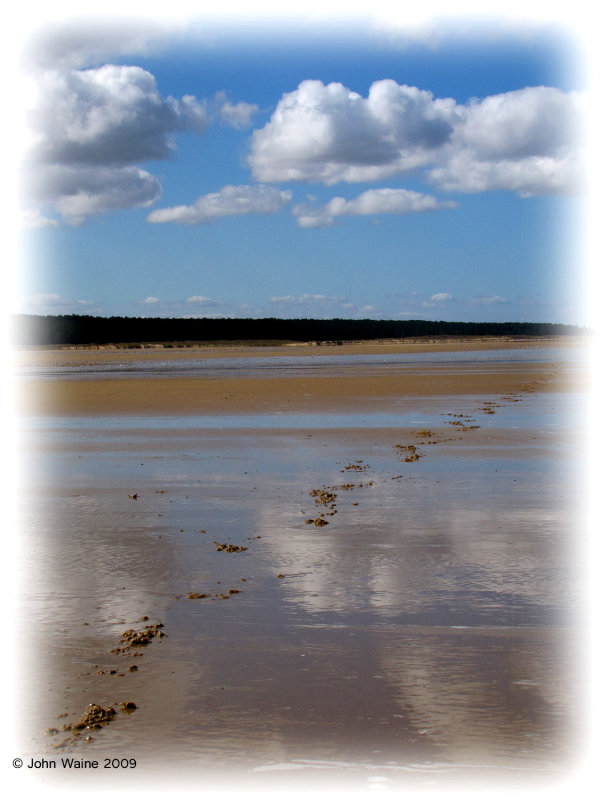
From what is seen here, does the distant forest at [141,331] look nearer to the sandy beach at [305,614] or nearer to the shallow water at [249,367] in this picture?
Answer: the shallow water at [249,367]

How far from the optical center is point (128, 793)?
15.6 feet

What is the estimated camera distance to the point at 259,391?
33.7 m

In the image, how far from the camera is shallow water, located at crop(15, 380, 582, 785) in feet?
17.0

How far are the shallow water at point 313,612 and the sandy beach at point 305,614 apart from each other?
0.02 m

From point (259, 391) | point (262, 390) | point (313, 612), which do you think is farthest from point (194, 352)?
point (313, 612)

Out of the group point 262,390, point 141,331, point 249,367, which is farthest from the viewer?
point 141,331

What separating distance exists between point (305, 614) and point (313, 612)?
8 centimetres

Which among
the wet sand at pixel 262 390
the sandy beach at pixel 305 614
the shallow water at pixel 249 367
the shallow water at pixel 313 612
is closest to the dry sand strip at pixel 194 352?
the shallow water at pixel 249 367

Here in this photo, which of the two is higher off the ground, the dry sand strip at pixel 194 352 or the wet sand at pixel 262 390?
the dry sand strip at pixel 194 352

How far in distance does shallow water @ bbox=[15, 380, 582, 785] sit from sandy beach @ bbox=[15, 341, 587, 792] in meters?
0.02

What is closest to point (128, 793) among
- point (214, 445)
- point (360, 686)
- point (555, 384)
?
point (360, 686)

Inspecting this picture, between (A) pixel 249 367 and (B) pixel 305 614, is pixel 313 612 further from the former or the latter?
(A) pixel 249 367

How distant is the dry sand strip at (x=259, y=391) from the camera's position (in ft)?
90.5

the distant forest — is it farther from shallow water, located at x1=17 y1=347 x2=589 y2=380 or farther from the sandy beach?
the sandy beach
